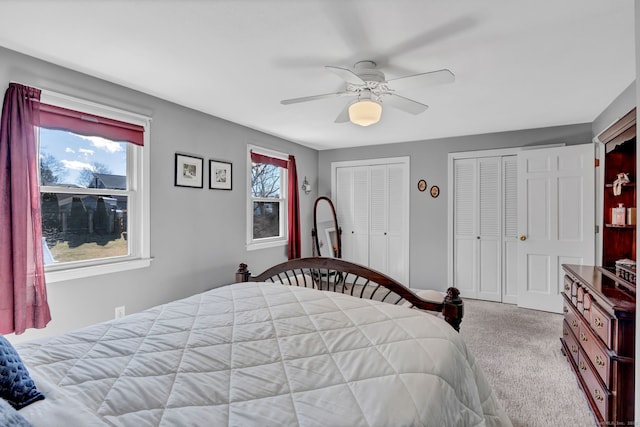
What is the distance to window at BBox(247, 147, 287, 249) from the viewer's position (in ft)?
14.4

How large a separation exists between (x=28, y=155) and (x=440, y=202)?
4.61 m

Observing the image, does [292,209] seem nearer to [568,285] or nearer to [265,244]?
[265,244]

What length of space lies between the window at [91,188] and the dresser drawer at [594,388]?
344 centimetres

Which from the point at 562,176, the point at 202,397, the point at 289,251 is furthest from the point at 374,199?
the point at 202,397

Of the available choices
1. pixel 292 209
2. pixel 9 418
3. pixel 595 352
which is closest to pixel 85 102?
pixel 9 418

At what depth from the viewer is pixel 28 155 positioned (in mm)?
2248

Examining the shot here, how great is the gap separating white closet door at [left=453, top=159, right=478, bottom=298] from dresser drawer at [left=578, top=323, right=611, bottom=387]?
240 centimetres

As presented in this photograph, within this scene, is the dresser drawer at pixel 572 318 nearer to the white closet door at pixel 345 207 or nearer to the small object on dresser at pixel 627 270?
the small object on dresser at pixel 627 270

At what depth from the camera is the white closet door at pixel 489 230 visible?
458 centimetres

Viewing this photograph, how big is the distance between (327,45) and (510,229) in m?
3.69

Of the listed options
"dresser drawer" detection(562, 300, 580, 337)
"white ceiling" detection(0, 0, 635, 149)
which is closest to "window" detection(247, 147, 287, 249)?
"white ceiling" detection(0, 0, 635, 149)

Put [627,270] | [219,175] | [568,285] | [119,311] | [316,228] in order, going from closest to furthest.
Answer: [627,270] < [568,285] < [119,311] < [219,175] < [316,228]

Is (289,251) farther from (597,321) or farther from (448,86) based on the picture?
(597,321)

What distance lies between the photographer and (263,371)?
1.15 metres
